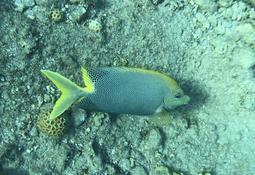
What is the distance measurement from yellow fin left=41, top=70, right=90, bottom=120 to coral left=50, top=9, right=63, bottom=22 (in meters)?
1.02

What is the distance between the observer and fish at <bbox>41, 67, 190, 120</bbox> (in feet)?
Result: 11.4

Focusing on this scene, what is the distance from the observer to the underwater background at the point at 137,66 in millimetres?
4117

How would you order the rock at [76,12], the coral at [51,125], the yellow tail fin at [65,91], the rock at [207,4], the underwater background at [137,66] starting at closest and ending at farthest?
the yellow tail fin at [65,91] < the coral at [51,125] < the underwater background at [137,66] < the rock at [76,12] < the rock at [207,4]

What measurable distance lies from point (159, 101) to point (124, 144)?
85cm

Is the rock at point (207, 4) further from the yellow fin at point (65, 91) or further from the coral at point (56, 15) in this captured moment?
the yellow fin at point (65, 91)

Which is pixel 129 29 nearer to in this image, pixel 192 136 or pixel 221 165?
pixel 192 136

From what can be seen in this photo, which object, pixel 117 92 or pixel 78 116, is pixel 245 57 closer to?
pixel 117 92

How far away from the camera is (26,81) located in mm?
4145

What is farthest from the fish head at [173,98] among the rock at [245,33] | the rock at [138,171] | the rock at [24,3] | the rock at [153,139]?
the rock at [24,3]

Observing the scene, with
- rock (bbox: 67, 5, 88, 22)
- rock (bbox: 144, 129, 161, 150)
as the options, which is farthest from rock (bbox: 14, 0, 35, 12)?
rock (bbox: 144, 129, 161, 150)

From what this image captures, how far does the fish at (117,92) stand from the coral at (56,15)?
966 millimetres

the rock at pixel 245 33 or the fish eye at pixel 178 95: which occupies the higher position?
the rock at pixel 245 33

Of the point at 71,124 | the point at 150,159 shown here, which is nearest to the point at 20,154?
the point at 71,124

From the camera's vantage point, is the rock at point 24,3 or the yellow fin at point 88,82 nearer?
the yellow fin at point 88,82
